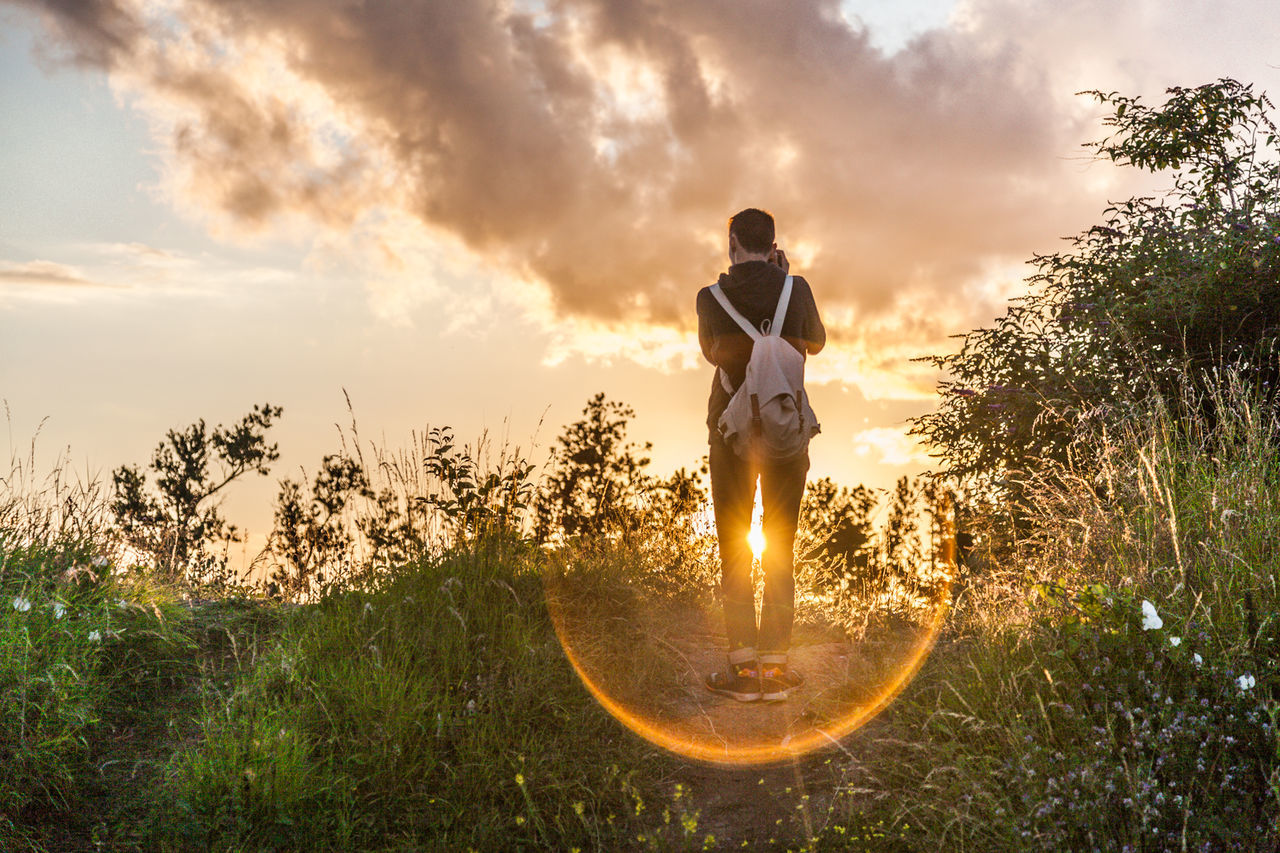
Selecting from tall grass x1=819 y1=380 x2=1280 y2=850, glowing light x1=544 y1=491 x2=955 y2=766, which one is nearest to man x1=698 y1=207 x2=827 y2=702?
glowing light x1=544 y1=491 x2=955 y2=766

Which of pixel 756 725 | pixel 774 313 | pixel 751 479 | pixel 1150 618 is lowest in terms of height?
pixel 756 725

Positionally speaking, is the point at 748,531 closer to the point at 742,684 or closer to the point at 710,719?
the point at 742,684

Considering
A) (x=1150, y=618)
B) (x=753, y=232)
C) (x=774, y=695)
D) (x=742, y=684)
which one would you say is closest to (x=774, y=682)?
(x=774, y=695)

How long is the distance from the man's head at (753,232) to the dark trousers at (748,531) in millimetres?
1034

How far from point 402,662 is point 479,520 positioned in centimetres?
129

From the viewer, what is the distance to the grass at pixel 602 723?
338 centimetres

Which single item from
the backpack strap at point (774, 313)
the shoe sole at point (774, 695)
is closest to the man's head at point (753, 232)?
the backpack strap at point (774, 313)

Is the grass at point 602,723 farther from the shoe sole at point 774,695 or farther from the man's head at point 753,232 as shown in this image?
the man's head at point 753,232

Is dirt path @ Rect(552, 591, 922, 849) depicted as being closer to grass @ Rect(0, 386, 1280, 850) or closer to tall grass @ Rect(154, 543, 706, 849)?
grass @ Rect(0, 386, 1280, 850)

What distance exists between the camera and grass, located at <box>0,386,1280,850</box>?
3.38 m

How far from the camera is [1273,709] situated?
322 cm

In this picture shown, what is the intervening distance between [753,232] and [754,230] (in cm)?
1

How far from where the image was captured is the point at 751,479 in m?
4.89

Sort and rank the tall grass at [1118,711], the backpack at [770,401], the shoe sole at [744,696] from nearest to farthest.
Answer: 1. the tall grass at [1118,711]
2. the backpack at [770,401]
3. the shoe sole at [744,696]
